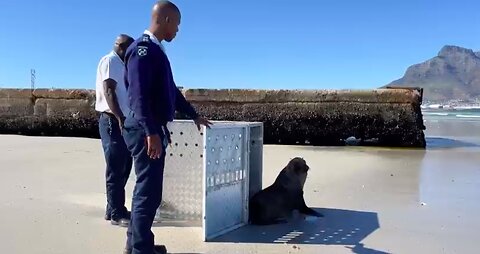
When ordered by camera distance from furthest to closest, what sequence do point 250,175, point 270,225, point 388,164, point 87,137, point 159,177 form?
point 87,137 < point 388,164 < point 250,175 < point 270,225 < point 159,177

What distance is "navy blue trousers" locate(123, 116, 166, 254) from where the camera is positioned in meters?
3.67

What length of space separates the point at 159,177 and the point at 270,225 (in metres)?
1.72

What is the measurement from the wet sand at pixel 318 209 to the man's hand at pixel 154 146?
1054 millimetres

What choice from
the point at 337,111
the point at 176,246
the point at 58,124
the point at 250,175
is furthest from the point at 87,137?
the point at 176,246

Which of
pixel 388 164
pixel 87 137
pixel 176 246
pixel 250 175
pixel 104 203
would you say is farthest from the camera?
pixel 87 137

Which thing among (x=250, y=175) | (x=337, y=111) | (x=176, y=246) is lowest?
(x=176, y=246)

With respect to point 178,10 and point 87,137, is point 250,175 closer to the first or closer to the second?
point 178,10

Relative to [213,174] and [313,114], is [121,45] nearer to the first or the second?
[213,174]

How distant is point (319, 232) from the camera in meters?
4.87

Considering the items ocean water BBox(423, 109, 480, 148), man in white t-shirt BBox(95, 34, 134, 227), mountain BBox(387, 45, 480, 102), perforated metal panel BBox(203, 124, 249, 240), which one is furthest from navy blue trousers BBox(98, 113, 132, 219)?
mountain BBox(387, 45, 480, 102)

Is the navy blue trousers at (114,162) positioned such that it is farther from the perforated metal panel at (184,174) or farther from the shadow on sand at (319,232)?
the shadow on sand at (319,232)

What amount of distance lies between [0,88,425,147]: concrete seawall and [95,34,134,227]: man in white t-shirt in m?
8.35

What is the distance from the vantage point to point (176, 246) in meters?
4.39

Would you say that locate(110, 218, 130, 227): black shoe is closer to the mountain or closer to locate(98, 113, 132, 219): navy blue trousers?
locate(98, 113, 132, 219): navy blue trousers
